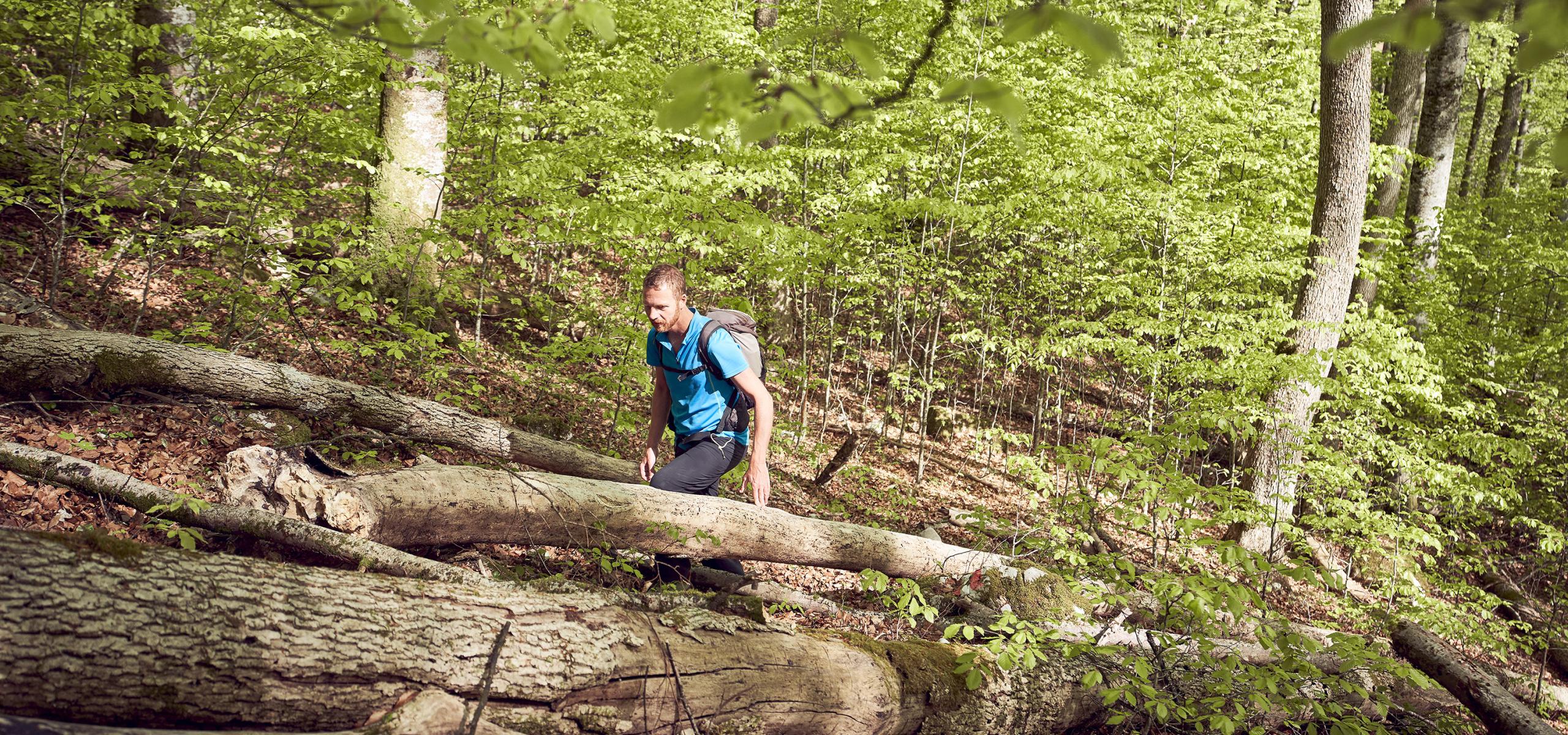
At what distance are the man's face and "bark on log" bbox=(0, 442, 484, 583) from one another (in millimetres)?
1547

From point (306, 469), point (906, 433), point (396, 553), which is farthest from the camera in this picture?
point (906, 433)

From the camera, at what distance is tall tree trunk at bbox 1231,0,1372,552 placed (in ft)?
25.5

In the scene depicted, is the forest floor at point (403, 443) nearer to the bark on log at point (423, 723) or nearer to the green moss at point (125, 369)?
the green moss at point (125, 369)

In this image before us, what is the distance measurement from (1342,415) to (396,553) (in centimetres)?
1018

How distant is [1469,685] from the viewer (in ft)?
14.4

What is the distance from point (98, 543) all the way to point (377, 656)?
0.80 m

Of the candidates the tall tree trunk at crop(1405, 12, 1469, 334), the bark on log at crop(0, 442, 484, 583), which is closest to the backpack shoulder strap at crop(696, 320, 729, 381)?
the bark on log at crop(0, 442, 484, 583)

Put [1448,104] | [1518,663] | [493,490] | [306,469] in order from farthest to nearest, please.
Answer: [1448,104] < [1518,663] < [493,490] < [306,469]

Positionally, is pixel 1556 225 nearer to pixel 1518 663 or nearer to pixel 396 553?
pixel 1518 663

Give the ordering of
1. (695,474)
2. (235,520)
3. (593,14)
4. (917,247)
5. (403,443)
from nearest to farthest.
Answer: (593,14)
(235,520)
(695,474)
(403,443)
(917,247)

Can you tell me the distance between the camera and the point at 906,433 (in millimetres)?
11703

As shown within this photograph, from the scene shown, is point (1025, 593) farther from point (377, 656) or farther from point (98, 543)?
point (98, 543)

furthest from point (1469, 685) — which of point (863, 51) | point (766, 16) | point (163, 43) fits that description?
point (766, 16)

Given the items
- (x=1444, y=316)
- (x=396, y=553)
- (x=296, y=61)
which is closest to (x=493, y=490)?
(x=396, y=553)
